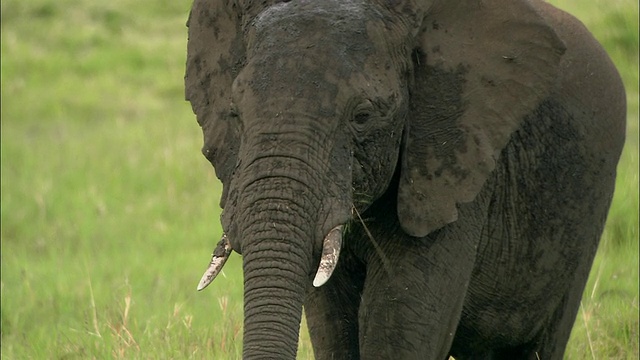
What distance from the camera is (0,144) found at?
10398 mm

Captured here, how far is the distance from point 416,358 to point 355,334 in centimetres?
34

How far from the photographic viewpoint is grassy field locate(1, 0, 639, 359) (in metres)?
6.01

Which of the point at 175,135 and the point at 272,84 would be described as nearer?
the point at 272,84

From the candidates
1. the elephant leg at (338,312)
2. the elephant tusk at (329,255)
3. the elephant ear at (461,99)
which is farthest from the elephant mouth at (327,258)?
the elephant leg at (338,312)

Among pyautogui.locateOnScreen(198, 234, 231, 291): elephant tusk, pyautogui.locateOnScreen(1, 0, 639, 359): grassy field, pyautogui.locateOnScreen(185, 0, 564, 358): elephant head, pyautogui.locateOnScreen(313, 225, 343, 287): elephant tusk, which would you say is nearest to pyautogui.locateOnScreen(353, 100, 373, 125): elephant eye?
pyautogui.locateOnScreen(185, 0, 564, 358): elephant head

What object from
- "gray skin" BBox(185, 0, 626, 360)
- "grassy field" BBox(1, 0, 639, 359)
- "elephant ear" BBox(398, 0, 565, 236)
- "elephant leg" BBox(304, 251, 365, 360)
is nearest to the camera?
"gray skin" BBox(185, 0, 626, 360)

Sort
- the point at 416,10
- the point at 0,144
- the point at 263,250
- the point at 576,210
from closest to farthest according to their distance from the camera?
the point at 263,250 < the point at 416,10 < the point at 576,210 < the point at 0,144

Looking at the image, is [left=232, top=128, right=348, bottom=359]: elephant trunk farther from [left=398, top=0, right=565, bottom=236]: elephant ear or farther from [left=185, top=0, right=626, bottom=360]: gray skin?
[left=398, top=0, right=565, bottom=236]: elephant ear

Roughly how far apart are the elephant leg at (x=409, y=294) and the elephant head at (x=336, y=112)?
0.16 m

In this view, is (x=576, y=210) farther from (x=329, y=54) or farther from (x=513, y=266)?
(x=329, y=54)

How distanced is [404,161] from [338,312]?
2.06 ft

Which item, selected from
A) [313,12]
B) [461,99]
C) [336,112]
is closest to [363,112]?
[336,112]

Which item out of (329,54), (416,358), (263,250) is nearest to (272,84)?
(329,54)

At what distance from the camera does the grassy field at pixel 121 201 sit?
6012 millimetres
